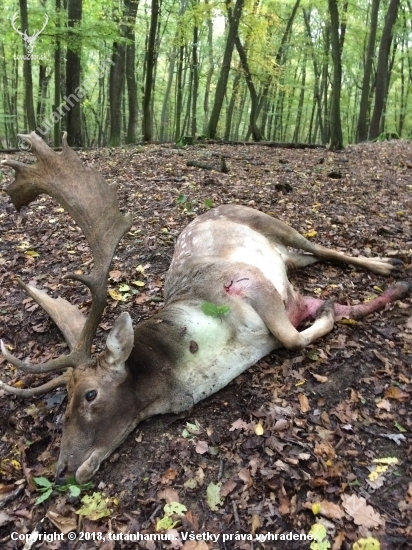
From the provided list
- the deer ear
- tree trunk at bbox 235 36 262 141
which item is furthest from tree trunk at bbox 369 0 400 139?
the deer ear

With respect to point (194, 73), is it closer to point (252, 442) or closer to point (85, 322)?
point (85, 322)

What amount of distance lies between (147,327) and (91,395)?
843 millimetres

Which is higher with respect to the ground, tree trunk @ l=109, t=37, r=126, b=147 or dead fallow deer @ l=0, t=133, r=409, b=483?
tree trunk @ l=109, t=37, r=126, b=147

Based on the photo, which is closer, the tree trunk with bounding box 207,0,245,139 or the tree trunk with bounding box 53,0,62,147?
the tree trunk with bounding box 53,0,62,147

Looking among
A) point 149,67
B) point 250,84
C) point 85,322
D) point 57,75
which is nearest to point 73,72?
point 149,67

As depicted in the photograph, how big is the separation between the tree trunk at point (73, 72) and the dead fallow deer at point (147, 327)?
11.6 m

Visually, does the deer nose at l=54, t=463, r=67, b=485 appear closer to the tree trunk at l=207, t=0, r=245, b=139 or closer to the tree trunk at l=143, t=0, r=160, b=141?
the tree trunk at l=143, t=0, r=160, b=141

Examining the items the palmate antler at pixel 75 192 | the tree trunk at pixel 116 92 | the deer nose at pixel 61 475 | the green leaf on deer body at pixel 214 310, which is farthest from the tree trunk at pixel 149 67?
the deer nose at pixel 61 475

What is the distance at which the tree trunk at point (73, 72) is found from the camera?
14383 millimetres

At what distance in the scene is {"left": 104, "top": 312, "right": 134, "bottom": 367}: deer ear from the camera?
11.5 feet

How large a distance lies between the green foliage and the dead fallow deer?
0.06 metres

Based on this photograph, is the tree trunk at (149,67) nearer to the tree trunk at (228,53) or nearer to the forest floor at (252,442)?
the tree trunk at (228,53)

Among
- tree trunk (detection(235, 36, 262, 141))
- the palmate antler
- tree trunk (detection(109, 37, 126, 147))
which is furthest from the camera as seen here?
tree trunk (detection(235, 36, 262, 141))

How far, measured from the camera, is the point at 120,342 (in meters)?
3.56
